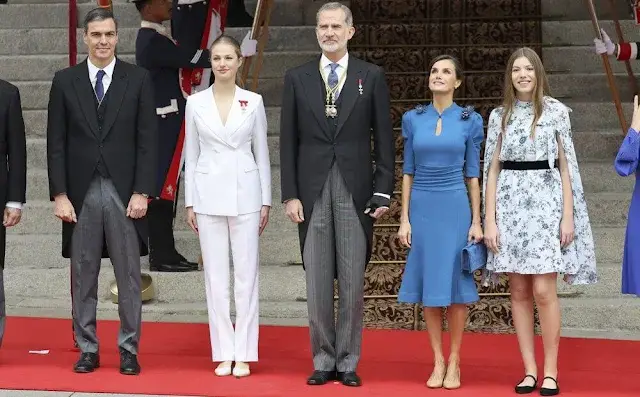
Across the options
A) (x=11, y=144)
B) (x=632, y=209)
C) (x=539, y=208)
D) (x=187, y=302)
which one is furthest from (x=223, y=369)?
(x=632, y=209)

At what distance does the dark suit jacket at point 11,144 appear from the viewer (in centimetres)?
706

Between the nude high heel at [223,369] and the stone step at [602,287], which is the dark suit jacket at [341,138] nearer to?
the nude high heel at [223,369]

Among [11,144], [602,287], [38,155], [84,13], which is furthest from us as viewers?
[84,13]

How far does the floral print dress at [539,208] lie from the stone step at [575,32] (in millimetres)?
4761

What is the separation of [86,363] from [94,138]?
108 centimetres

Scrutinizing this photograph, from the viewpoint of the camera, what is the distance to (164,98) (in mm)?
8945

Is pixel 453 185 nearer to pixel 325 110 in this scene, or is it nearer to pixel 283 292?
pixel 325 110

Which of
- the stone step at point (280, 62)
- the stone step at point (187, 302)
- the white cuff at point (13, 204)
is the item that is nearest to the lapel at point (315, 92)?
the white cuff at point (13, 204)

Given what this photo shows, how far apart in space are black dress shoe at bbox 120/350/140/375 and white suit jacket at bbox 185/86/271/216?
30.1 inches

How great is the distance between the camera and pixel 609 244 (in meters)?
8.87

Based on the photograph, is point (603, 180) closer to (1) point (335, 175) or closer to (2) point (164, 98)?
(2) point (164, 98)

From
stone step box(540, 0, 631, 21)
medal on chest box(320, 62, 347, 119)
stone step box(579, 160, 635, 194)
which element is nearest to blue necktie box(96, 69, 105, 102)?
medal on chest box(320, 62, 347, 119)

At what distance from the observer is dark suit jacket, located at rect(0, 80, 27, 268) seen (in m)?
7.06

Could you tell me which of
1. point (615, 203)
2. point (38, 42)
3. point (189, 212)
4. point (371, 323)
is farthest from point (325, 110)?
point (38, 42)
